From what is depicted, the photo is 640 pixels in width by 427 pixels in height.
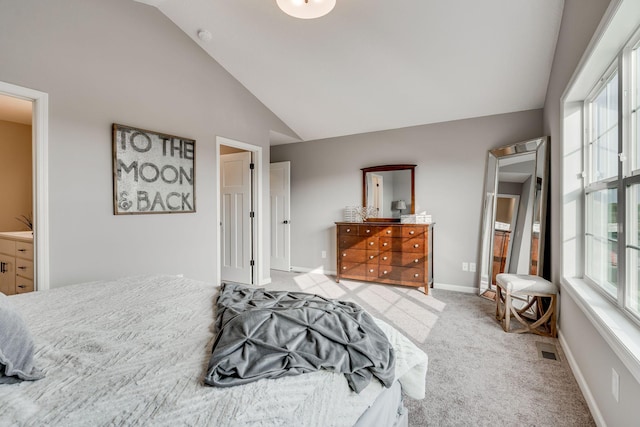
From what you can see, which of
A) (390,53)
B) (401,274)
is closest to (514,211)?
(401,274)

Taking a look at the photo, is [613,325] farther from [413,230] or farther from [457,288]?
[457,288]

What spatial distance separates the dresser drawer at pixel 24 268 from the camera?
2586 mm

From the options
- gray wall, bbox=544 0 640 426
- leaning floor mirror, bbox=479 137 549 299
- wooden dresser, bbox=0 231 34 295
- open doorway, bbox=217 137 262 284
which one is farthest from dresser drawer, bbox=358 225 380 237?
wooden dresser, bbox=0 231 34 295

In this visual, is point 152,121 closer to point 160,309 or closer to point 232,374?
point 160,309

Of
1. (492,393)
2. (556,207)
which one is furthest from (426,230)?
(492,393)

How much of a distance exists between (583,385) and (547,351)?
0.55 meters

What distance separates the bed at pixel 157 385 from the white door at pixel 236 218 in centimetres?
282

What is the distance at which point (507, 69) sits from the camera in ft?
9.80

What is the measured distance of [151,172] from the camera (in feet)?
9.53

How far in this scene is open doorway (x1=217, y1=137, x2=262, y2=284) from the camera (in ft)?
14.0

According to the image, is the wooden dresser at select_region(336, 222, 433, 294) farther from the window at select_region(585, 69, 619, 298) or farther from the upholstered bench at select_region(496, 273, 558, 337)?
the window at select_region(585, 69, 619, 298)

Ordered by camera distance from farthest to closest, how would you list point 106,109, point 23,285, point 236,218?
1. point 236,218
2. point 23,285
3. point 106,109

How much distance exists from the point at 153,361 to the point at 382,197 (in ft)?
12.6

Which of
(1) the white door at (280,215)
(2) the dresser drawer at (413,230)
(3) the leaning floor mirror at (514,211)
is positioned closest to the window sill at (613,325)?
(3) the leaning floor mirror at (514,211)
